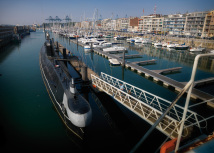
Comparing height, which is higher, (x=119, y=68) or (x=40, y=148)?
(x=119, y=68)

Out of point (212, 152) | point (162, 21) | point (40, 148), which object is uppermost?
point (162, 21)

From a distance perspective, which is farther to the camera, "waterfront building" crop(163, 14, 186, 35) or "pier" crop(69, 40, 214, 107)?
"waterfront building" crop(163, 14, 186, 35)

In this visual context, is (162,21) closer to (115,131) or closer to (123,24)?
(123,24)

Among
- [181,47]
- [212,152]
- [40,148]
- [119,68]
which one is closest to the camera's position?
[212,152]

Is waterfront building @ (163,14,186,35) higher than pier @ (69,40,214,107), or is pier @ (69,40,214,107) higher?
waterfront building @ (163,14,186,35)

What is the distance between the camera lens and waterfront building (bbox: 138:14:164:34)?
140400 millimetres

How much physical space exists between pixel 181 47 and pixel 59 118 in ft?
253

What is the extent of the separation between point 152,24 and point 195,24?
153 feet

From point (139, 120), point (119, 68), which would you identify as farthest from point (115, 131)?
point (119, 68)

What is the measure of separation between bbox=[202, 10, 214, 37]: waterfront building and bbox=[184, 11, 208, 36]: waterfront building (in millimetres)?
5909

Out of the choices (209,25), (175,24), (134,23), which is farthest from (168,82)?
(134,23)

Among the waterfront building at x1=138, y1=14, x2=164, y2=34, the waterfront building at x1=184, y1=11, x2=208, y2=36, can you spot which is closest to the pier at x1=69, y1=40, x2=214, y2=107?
the waterfront building at x1=184, y1=11, x2=208, y2=36

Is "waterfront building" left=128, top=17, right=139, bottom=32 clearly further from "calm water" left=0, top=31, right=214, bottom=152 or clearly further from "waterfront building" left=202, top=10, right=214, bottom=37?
"calm water" left=0, top=31, right=214, bottom=152

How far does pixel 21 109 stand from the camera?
73.4ft
